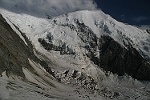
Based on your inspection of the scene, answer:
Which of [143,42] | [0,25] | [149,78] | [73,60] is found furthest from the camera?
[143,42]

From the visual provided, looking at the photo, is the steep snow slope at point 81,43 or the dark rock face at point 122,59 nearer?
the steep snow slope at point 81,43

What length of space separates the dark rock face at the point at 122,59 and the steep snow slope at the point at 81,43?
298 cm

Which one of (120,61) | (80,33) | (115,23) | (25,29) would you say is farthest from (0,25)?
(115,23)

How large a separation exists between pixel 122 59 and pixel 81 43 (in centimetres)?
2415

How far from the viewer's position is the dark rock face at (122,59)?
15588 cm

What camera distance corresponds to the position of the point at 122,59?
159375mm

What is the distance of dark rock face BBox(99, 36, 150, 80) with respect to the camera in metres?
156

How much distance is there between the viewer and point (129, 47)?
16100cm

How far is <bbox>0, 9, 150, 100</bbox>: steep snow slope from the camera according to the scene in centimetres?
11950

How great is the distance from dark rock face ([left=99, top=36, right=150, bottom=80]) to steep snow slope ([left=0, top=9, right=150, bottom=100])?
2980 mm

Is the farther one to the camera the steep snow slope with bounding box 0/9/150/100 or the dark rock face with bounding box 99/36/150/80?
the dark rock face with bounding box 99/36/150/80

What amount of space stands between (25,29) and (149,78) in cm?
6750

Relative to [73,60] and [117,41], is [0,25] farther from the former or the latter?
[117,41]

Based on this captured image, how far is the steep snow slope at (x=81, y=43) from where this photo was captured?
120 m
